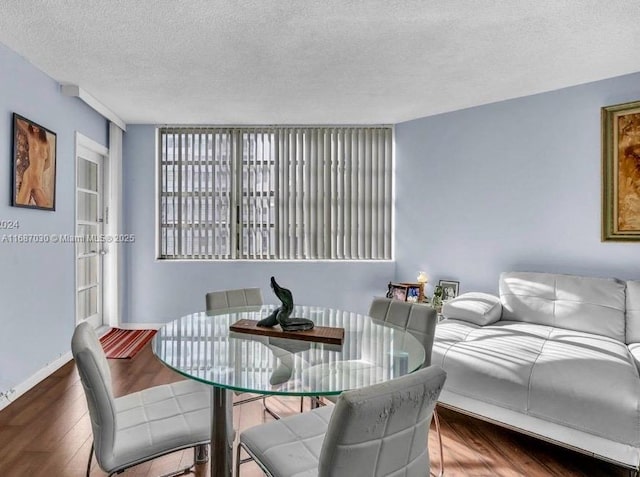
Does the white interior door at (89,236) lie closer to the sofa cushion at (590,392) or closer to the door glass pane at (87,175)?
the door glass pane at (87,175)

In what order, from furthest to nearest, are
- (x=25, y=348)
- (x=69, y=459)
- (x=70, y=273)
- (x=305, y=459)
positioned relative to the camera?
(x=70, y=273) < (x=25, y=348) < (x=69, y=459) < (x=305, y=459)

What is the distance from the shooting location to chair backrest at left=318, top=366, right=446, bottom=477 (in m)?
0.97

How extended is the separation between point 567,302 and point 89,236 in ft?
14.5

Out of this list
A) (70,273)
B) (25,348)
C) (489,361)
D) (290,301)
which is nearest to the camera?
(290,301)

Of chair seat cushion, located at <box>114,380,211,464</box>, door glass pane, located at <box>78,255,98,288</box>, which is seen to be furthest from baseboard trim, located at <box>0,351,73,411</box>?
chair seat cushion, located at <box>114,380,211,464</box>

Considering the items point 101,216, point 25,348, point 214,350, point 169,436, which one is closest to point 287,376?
point 214,350

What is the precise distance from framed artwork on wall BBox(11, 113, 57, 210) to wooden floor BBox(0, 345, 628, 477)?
4.66ft

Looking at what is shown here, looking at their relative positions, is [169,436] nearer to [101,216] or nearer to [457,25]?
[457,25]

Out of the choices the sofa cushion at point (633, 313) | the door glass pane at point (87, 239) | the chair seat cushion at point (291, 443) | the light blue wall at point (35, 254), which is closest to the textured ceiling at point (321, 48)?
the light blue wall at point (35, 254)

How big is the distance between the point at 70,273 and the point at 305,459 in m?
3.13

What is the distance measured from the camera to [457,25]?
2.33 meters

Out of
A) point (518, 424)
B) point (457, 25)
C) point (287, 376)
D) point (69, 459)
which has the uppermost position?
point (457, 25)

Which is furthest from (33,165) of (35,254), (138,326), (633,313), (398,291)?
(633,313)

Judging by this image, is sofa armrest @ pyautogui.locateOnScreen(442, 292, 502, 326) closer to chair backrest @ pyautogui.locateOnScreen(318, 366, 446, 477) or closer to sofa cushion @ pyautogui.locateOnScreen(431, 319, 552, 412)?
sofa cushion @ pyautogui.locateOnScreen(431, 319, 552, 412)
